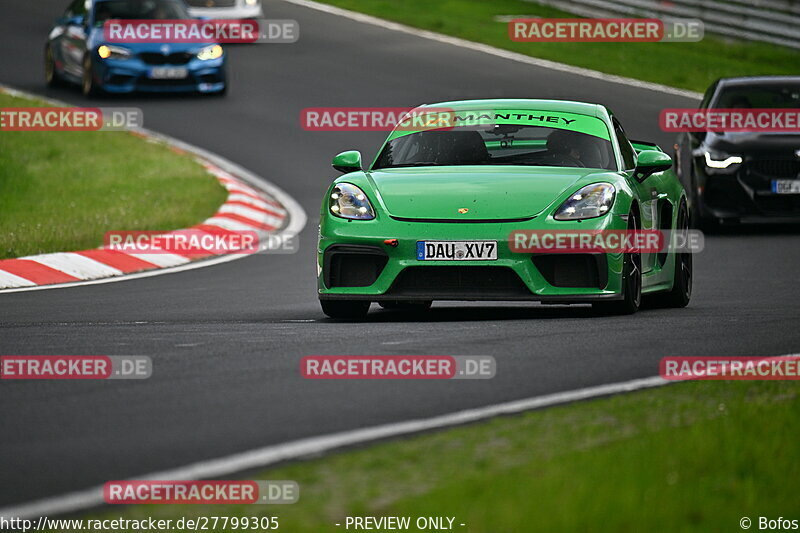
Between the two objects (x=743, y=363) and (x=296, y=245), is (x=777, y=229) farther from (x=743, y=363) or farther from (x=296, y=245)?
(x=743, y=363)

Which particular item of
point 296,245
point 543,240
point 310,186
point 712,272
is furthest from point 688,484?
point 310,186

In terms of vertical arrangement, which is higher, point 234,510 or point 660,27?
point 234,510

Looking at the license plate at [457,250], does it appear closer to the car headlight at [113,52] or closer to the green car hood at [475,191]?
the green car hood at [475,191]

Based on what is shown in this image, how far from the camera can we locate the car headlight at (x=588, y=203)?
32.1ft

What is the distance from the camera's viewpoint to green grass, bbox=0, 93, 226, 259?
15945 millimetres

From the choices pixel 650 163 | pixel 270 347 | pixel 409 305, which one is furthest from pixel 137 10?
pixel 270 347

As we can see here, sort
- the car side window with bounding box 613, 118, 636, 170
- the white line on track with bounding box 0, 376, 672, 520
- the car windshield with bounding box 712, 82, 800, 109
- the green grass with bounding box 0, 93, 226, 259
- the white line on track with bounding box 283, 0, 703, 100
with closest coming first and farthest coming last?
the white line on track with bounding box 0, 376, 672, 520, the car side window with bounding box 613, 118, 636, 170, the green grass with bounding box 0, 93, 226, 259, the car windshield with bounding box 712, 82, 800, 109, the white line on track with bounding box 283, 0, 703, 100

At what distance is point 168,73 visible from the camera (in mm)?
25188

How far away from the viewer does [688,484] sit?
520cm

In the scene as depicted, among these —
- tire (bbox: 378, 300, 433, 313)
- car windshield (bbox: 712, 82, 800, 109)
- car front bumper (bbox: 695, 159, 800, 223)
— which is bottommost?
car front bumper (bbox: 695, 159, 800, 223)

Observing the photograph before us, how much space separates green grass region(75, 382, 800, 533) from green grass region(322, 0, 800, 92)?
860 inches

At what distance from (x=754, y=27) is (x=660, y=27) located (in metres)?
1.77

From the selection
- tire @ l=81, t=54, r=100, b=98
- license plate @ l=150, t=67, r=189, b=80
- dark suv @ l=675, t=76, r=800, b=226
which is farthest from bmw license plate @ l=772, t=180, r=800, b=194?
tire @ l=81, t=54, r=100, b=98

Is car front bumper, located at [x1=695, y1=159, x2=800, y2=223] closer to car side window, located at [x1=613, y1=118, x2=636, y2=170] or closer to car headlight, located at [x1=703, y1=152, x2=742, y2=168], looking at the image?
car headlight, located at [x1=703, y1=152, x2=742, y2=168]
